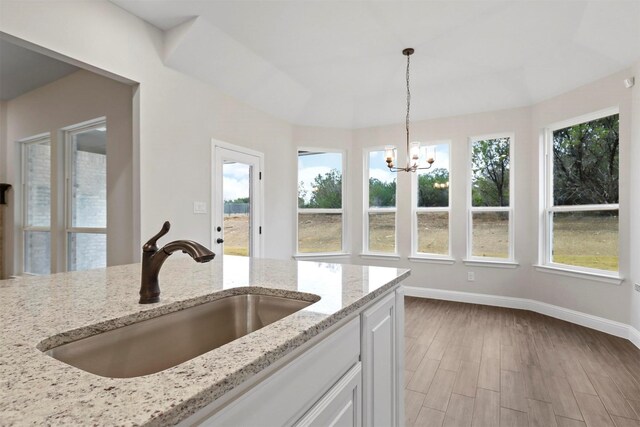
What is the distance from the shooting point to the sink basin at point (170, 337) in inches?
33.5

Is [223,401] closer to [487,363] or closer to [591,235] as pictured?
[487,363]

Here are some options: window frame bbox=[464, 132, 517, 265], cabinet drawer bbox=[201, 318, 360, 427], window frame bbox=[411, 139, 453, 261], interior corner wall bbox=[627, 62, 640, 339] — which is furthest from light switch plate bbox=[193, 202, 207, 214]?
interior corner wall bbox=[627, 62, 640, 339]

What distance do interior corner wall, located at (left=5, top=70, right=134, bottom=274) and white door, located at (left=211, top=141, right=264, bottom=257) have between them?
2.81ft

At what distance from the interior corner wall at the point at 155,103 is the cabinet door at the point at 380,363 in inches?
93.9

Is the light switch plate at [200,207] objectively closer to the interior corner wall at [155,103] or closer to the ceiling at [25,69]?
the interior corner wall at [155,103]

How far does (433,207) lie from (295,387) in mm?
4454

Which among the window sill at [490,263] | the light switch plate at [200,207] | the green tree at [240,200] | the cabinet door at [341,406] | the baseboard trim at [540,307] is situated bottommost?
the baseboard trim at [540,307]

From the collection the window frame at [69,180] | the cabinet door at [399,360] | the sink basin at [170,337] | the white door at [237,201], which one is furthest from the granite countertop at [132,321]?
the window frame at [69,180]

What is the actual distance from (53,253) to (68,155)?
1.15 m

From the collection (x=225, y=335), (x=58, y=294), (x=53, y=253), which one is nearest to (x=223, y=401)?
(x=225, y=335)

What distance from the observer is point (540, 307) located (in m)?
4.12

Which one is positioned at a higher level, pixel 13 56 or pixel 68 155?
pixel 13 56

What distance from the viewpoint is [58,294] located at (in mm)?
1121

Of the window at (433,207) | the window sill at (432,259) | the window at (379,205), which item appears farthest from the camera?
the window at (379,205)
